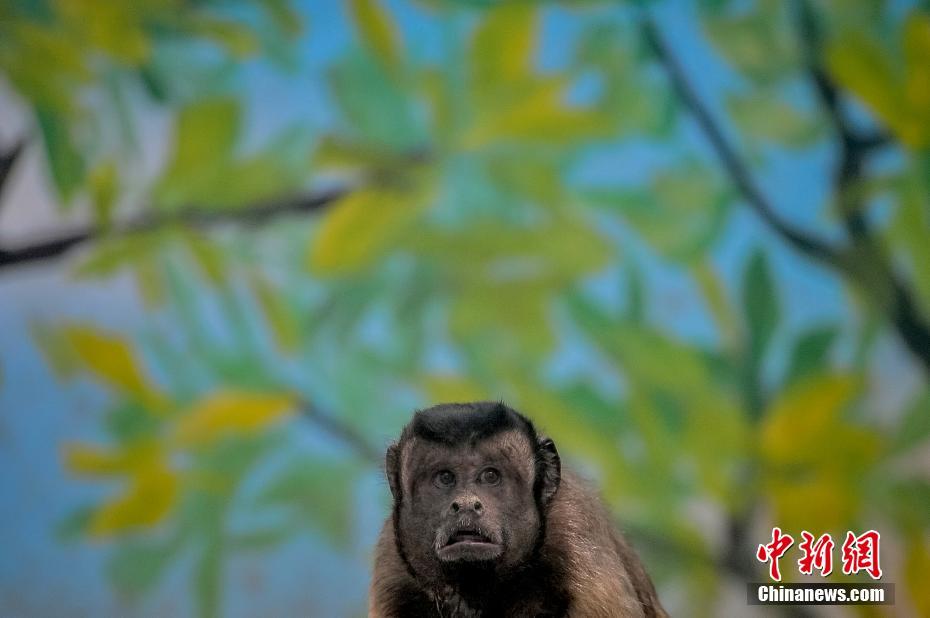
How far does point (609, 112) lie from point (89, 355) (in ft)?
10.5

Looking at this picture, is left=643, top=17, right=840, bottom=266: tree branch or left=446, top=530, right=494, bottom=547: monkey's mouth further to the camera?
left=643, top=17, right=840, bottom=266: tree branch

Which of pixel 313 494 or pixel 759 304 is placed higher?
pixel 759 304

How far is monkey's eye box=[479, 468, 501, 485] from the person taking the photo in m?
2.77

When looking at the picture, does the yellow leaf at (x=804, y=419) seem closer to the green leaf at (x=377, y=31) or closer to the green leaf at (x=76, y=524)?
the green leaf at (x=377, y=31)

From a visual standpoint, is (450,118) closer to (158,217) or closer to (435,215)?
(435,215)

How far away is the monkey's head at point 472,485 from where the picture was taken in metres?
2.66

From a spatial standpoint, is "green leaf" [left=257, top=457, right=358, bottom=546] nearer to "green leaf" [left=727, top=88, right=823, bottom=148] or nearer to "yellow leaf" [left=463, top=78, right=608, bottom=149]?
"yellow leaf" [left=463, top=78, right=608, bottom=149]

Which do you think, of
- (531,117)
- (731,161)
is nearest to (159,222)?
(531,117)

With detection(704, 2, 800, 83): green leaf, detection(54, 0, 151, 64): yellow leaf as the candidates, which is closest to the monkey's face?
detection(704, 2, 800, 83): green leaf

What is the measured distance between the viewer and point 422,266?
19.3 feet

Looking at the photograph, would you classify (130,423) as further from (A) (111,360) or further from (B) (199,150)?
(B) (199,150)

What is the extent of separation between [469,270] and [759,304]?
161 cm

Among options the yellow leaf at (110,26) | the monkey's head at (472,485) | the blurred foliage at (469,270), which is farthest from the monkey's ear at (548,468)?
the yellow leaf at (110,26)

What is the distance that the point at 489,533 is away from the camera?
8.63ft
